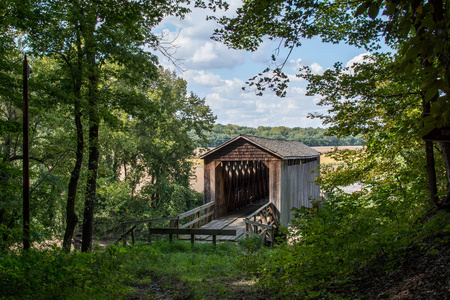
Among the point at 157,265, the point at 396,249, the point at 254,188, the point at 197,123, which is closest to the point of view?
the point at 396,249

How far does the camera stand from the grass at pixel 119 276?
4438mm

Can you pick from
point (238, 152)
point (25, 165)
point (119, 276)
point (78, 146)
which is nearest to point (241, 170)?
point (238, 152)

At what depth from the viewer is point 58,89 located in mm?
8234

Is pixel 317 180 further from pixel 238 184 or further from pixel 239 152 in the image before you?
pixel 238 184

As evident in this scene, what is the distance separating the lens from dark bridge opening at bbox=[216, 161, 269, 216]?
15.4 metres

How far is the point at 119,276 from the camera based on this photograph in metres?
5.91

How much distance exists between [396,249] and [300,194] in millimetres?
13825

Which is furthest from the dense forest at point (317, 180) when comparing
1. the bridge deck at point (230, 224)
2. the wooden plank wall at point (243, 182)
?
the wooden plank wall at point (243, 182)

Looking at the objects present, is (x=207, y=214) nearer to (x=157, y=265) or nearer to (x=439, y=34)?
(x=157, y=265)

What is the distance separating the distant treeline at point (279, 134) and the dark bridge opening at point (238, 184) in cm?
2020

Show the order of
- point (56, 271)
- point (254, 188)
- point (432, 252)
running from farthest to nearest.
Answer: point (254, 188) < point (56, 271) < point (432, 252)

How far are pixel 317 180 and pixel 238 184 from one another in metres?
10.4

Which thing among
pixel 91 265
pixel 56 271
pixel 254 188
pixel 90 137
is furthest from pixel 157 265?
pixel 254 188

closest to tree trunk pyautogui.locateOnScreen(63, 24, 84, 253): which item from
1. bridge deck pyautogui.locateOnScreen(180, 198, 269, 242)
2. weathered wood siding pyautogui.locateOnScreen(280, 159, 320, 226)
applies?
bridge deck pyautogui.locateOnScreen(180, 198, 269, 242)
